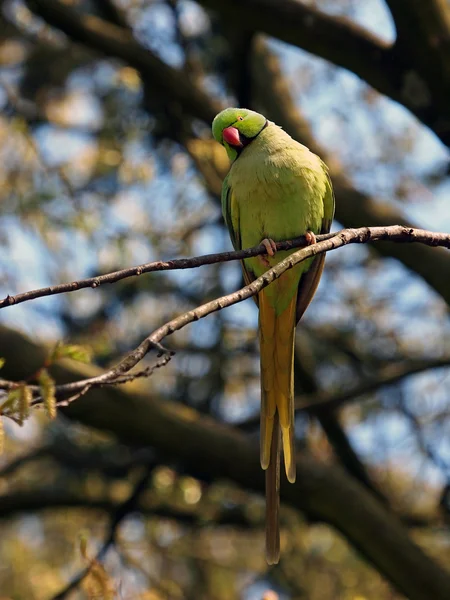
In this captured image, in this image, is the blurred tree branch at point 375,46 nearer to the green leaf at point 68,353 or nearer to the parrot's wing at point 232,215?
the parrot's wing at point 232,215

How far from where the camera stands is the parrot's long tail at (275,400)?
2873 mm

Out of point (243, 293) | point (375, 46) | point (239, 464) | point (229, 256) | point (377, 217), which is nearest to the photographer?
point (243, 293)

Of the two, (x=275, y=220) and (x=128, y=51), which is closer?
(x=275, y=220)

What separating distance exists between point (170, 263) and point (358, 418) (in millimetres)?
3885

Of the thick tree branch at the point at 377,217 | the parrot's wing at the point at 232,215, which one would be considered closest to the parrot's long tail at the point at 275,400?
the parrot's wing at the point at 232,215

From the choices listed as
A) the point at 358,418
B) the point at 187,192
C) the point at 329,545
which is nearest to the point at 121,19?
the point at 187,192

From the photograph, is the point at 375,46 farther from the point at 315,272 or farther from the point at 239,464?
the point at 239,464

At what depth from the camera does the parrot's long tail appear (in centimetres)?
287

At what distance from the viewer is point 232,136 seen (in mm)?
3582

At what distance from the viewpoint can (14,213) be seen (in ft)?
17.7

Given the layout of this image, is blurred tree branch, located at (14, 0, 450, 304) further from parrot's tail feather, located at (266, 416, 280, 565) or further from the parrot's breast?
parrot's tail feather, located at (266, 416, 280, 565)

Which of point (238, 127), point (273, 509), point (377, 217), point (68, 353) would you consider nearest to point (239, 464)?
point (273, 509)

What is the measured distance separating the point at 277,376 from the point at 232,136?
3.69 ft

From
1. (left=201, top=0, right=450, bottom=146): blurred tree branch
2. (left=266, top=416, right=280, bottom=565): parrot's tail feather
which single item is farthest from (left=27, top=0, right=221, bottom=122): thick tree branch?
(left=266, top=416, right=280, bottom=565): parrot's tail feather
